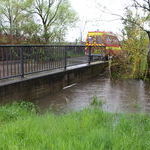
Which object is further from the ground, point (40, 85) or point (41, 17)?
point (41, 17)

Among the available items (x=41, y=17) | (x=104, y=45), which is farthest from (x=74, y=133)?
(x=41, y=17)

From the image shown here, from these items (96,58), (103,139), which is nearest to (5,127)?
(103,139)

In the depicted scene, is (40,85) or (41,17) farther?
(41,17)

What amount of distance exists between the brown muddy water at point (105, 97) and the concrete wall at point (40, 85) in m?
0.23

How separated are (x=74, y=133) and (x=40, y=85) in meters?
3.26

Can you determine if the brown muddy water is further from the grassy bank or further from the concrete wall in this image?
the grassy bank

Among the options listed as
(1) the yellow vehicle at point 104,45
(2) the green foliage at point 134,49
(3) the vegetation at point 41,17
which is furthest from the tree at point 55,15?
(2) the green foliage at point 134,49

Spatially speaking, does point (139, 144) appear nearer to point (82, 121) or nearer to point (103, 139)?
point (103, 139)

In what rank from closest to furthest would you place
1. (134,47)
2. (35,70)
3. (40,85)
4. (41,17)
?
1. (40,85)
2. (35,70)
3. (134,47)
4. (41,17)

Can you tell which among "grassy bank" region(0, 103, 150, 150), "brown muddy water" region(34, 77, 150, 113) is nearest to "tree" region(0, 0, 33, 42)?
"brown muddy water" region(34, 77, 150, 113)

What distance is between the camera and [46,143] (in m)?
2.63

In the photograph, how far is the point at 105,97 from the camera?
641 cm

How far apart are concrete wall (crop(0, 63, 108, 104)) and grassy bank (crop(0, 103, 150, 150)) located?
95 centimetres

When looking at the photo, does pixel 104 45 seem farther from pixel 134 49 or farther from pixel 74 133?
pixel 74 133
